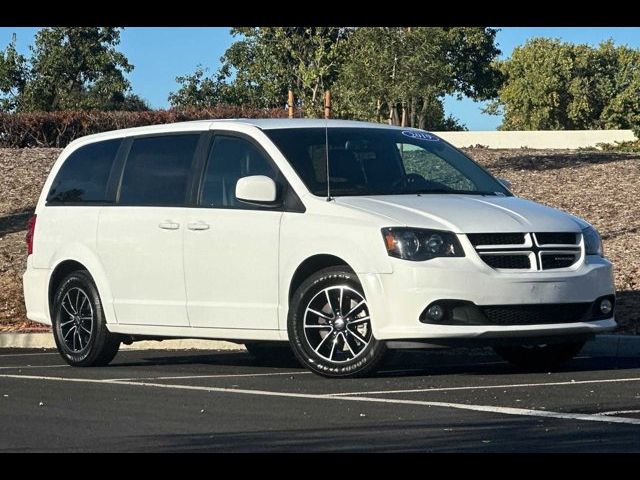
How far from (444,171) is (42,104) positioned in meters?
59.0

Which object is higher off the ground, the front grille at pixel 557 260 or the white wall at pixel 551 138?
the white wall at pixel 551 138

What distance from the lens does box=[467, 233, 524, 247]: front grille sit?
35.1 ft

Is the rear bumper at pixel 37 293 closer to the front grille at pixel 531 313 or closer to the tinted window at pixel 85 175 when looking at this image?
the tinted window at pixel 85 175

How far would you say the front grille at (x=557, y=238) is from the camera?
10.9 meters

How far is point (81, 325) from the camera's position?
12.9m

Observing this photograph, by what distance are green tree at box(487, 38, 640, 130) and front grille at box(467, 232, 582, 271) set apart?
8119 centimetres

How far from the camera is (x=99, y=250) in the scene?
1268 cm

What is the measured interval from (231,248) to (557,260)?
248 cm

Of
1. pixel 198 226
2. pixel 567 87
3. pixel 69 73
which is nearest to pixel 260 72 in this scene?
pixel 69 73

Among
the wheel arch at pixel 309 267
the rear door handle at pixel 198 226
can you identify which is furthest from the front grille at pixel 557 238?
the rear door handle at pixel 198 226

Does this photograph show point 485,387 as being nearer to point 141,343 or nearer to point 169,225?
point 169,225

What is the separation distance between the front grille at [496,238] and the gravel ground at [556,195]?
3.13 m

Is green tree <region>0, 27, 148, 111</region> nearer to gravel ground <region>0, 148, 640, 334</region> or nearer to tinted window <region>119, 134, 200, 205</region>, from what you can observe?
gravel ground <region>0, 148, 640, 334</region>
